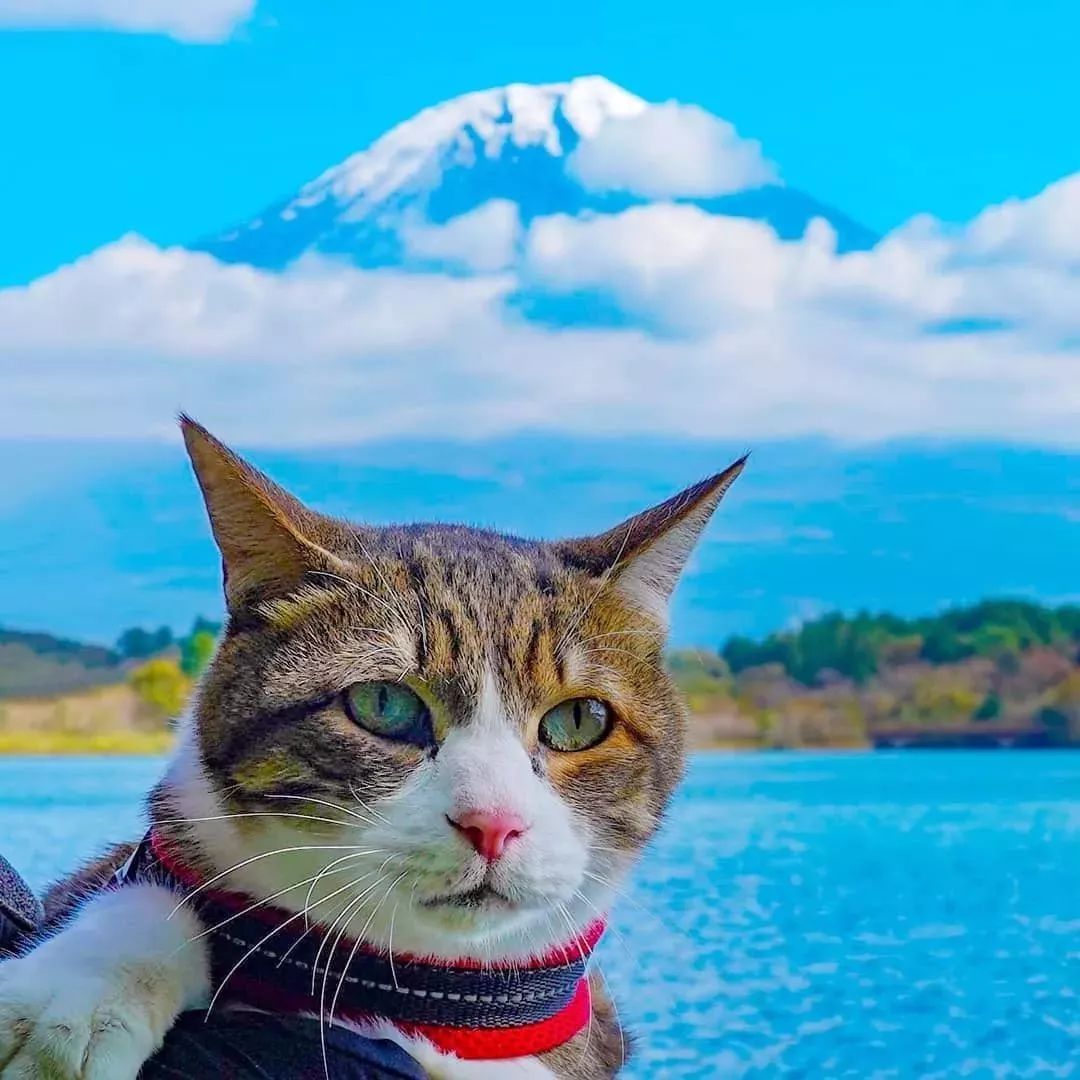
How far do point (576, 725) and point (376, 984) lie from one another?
24 centimetres

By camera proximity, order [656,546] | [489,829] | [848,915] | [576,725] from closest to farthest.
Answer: [489,829], [576,725], [656,546], [848,915]

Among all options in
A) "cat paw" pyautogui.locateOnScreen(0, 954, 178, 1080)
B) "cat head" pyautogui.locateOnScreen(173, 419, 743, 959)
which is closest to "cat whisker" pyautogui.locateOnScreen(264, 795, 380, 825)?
"cat head" pyautogui.locateOnScreen(173, 419, 743, 959)

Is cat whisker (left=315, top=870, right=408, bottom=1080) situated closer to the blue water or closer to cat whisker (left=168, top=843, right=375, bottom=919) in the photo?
cat whisker (left=168, top=843, right=375, bottom=919)

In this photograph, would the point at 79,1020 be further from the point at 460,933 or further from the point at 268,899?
the point at 460,933

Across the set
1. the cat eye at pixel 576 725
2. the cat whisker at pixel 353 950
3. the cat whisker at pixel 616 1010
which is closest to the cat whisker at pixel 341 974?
the cat whisker at pixel 353 950

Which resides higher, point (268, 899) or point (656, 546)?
point (656, 546)

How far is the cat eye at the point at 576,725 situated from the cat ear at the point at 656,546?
0.41 feet

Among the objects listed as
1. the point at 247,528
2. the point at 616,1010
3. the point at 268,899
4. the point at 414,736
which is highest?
the point at 247,528

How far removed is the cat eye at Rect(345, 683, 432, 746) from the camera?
917 millimetres

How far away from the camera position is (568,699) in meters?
0.99

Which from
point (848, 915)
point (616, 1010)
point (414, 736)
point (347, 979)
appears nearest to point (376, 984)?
point (347, 979)

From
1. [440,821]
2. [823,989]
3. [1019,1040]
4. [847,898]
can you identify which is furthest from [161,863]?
[847,898]

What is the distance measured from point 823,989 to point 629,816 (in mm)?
2556

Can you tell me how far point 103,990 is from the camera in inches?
31.1
